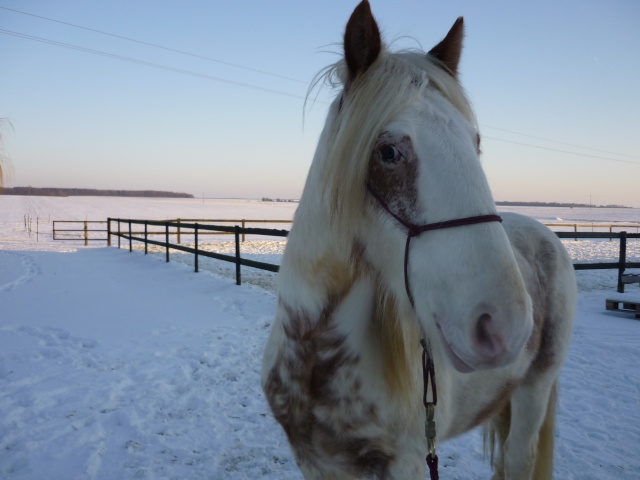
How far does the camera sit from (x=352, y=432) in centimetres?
153

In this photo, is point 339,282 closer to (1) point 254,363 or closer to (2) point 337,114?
(2) point 337,114

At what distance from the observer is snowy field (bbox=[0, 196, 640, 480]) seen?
293cm

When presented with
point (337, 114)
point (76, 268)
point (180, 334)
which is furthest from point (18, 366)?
point (76, 268)

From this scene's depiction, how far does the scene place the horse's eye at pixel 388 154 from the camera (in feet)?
4.12

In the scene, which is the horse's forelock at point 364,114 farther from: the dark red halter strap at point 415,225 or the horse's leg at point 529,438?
the horse's leg at point 529,438

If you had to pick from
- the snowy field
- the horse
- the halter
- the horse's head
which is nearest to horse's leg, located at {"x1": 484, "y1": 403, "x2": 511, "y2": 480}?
the snowy field

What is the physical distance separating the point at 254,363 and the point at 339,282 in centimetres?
366

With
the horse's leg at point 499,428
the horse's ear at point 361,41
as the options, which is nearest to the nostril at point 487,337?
the horse's ear at point 361,41

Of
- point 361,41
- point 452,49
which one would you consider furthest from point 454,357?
point 452,49

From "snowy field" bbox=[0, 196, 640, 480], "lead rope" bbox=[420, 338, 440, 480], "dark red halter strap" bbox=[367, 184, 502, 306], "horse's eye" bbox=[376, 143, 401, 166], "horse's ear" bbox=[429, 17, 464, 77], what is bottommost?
"snowy field" bbox=[0, 196, 640, 480]

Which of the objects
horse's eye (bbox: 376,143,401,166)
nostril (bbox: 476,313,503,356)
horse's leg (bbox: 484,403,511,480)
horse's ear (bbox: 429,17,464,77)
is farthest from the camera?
horse's leg (bbox: 484,403,511,480)

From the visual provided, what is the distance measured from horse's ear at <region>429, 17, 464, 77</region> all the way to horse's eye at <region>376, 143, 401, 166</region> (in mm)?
635

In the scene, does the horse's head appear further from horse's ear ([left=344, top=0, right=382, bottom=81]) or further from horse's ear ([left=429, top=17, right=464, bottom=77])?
horse's ear ([left=429, top=17, right=464, bottom=77])

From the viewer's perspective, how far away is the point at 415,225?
1.20m
